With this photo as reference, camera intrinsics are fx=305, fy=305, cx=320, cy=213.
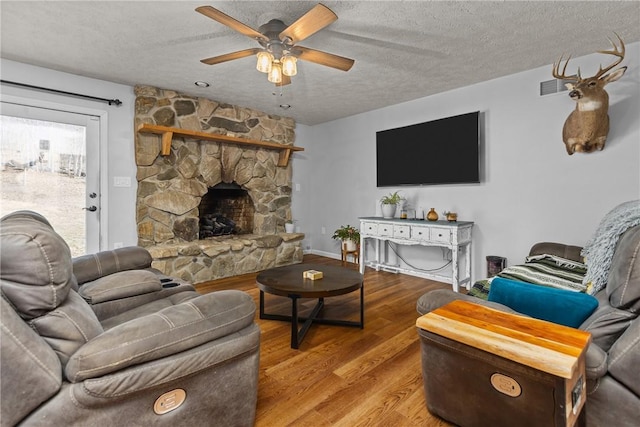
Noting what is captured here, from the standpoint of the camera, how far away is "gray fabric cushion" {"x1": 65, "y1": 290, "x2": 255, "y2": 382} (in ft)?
3.17

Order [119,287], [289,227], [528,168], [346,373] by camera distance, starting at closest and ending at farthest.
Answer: [119,287]
[346,373]
[528,168]
[289,227]

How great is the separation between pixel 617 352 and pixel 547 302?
0.34 metres

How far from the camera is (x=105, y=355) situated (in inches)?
38.5

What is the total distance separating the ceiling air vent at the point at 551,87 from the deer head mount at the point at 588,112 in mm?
171

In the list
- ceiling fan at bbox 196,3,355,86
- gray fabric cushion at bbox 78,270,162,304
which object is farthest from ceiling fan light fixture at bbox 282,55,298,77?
gray fabric cushion at bbox 78,270,162,304

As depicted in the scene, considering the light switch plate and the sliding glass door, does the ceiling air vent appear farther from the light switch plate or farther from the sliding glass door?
the sliding glass door

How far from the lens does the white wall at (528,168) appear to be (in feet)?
8.94

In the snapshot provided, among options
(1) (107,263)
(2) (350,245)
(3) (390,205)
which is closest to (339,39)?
(3) (390,205)

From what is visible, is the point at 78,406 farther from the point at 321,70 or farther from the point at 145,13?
the point at 321,70

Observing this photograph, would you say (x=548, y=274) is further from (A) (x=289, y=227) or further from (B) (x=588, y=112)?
(A) (x=289, y=227)

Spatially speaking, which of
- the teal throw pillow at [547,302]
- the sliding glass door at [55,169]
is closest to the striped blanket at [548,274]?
the teal throw pillow at [547,302]

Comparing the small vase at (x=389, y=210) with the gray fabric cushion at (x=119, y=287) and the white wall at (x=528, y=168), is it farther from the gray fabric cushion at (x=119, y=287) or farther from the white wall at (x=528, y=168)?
the gray fabric cushion at (x=119, y=287)

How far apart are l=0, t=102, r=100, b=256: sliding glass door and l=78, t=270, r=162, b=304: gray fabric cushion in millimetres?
2112

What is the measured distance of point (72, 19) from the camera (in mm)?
2281
